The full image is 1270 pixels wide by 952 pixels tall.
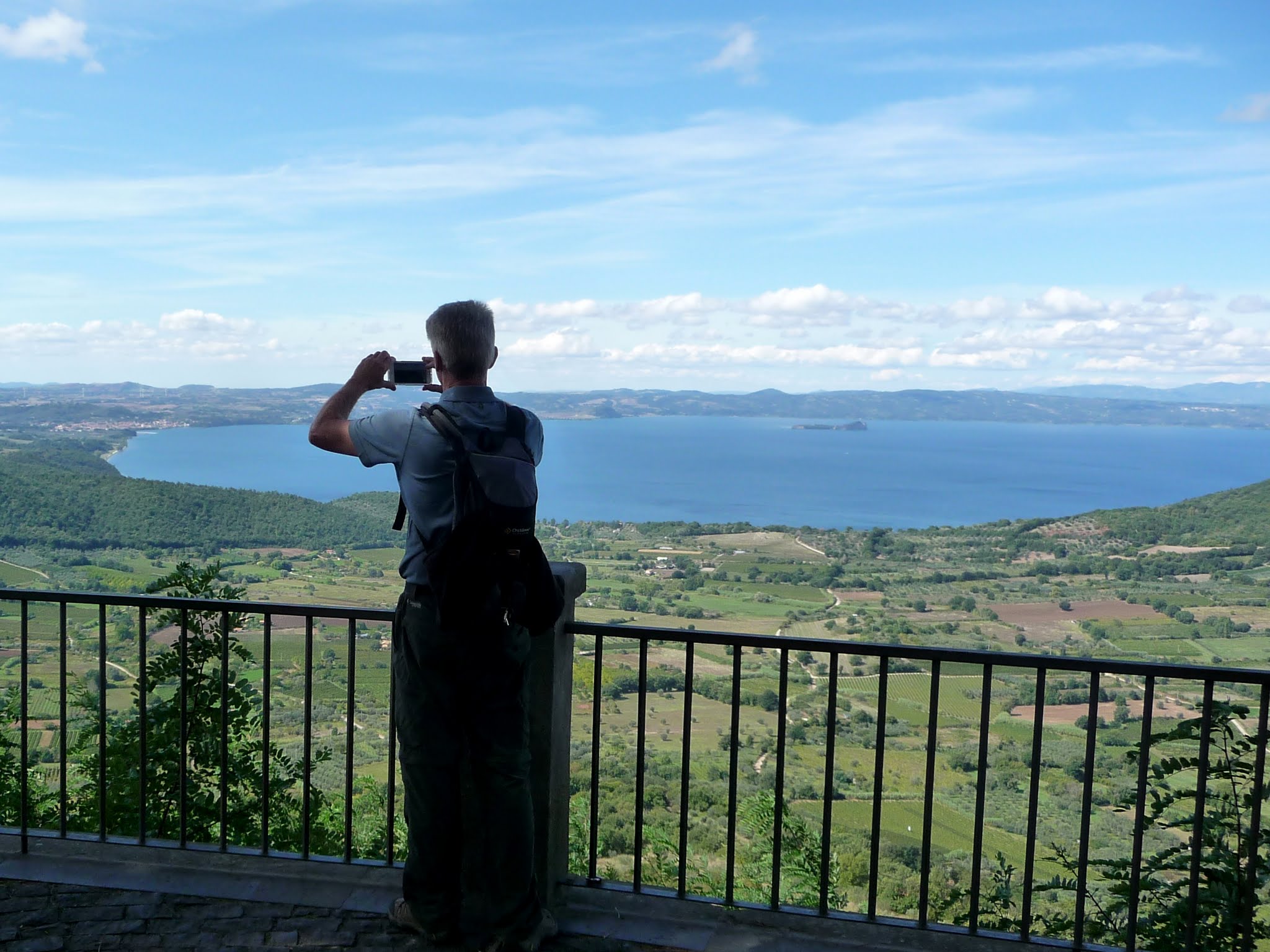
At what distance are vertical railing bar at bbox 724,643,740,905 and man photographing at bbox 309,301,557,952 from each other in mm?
643

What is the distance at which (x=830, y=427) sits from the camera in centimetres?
9388

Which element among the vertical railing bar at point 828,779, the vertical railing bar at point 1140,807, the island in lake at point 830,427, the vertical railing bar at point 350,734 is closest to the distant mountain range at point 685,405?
the vertical railing bar at point 350,734

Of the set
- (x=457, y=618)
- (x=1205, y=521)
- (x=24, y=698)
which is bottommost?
(x=1205, y=521)

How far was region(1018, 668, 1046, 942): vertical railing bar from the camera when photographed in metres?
2.76

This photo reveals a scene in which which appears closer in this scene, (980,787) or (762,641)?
(980,787)

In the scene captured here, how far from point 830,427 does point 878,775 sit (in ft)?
305

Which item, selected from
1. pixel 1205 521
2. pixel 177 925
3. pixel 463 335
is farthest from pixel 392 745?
pixel 1205 521

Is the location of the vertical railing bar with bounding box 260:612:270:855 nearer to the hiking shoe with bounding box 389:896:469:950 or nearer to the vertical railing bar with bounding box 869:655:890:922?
the hiking shoe with bounding box 389:896:469:950

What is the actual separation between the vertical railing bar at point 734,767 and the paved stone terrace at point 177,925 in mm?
331

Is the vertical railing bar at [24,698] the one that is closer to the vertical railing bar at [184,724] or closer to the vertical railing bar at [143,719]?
the vertical railing bar at [143,719]

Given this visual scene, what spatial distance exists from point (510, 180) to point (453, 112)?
8.73 m

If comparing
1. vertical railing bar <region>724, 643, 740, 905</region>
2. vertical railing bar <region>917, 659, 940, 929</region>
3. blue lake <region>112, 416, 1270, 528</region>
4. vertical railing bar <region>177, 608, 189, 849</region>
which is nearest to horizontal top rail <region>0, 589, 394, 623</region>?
vertical railing bar <region>177, 608, 189, 849</region>

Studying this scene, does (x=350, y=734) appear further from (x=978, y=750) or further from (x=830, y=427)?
(x=830, y=427)

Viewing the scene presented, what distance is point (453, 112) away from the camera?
28.9 m
